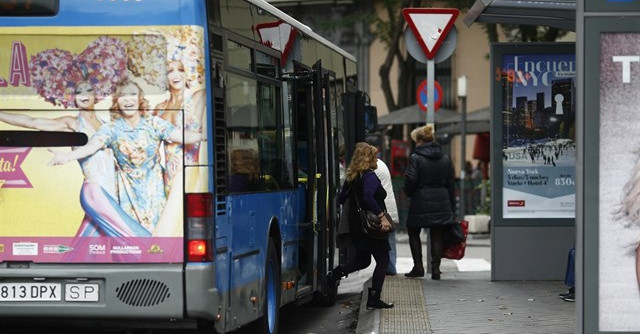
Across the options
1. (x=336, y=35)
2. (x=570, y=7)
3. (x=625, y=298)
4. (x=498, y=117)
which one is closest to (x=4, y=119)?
(x=625, y=298)

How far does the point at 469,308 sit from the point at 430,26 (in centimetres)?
402

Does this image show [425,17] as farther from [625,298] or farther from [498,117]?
[625,298]

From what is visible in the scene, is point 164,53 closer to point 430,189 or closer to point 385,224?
point 385,224

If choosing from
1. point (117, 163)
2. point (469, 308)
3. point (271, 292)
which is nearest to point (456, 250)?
point (469, 308)

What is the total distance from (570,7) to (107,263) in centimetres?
611

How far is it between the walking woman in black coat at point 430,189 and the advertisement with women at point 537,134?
35.0 inches

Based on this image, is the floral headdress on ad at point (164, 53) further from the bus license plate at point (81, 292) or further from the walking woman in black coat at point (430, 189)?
the walking woman in black coat at point (430, 189)

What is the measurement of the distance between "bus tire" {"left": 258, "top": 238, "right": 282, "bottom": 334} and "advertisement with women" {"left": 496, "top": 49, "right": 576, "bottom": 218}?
4.78m

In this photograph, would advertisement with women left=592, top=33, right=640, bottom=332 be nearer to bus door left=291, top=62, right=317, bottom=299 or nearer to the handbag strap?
bus door left=291, top=62, right=317, bottom=299

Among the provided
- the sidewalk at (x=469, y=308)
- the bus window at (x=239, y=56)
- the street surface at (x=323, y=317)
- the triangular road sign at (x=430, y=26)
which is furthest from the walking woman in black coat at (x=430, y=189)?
the bus window at (x=239, y=56)

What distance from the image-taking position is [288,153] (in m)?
11.3

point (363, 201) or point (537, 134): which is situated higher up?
point (537, 134)

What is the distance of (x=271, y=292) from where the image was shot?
35.1ft

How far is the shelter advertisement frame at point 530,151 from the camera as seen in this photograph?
1472 cm
